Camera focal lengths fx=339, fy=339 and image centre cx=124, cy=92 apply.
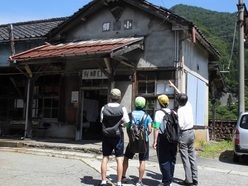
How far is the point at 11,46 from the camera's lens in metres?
15.3

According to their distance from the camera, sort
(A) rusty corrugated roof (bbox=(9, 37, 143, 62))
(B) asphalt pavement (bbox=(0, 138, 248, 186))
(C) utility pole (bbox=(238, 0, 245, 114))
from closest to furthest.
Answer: (B) asphalt pavement (bbox=(0, 138, 248, 186)) < (A) rusty corrugated roof (bbox=(9, 37, 143, 62)) < (C) utility pole (bbox=(238, 0, 245, 114))

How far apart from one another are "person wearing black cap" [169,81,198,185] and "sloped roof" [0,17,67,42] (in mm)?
9912

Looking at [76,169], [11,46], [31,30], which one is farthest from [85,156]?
[31,30]

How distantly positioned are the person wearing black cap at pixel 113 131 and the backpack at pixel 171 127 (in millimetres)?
780

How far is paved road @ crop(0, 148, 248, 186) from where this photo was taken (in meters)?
7.05

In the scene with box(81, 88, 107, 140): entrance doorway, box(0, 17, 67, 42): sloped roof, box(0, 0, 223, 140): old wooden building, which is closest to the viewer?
box(0, 0, 223, 140): old wooden building

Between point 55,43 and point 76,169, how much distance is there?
26.8 feet

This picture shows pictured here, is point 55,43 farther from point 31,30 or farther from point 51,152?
point 51,152

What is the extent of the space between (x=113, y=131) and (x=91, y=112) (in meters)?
9.34

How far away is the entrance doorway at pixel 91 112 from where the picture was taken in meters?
14.9

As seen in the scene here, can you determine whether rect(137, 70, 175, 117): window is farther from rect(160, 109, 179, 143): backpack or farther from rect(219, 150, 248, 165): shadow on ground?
rect(160, 109, 179, 143): backpack

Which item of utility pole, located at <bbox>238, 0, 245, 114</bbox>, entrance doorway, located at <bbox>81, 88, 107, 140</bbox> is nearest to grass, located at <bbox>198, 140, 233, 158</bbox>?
utility pole, located at <bbox>238, 0, 245, 114</bbox>

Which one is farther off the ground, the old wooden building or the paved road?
the old wooden building

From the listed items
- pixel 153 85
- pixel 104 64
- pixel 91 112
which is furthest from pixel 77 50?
pixel 91 112
